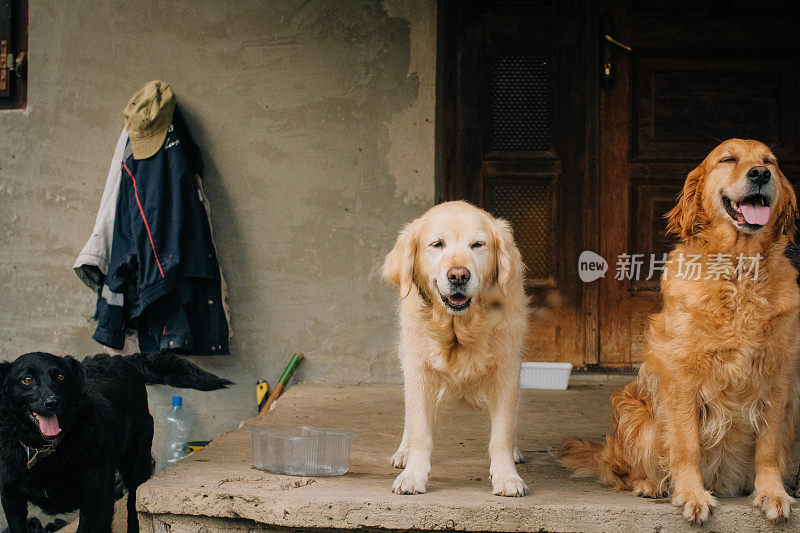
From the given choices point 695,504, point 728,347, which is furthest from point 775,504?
point 728,347

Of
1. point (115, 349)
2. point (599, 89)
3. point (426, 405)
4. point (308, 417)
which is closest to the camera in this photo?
point (426, 405)

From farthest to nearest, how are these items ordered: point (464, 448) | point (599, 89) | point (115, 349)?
1. point (599, 89)
2. point (115, 349)
3. point (464, 448)

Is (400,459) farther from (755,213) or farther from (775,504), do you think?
(755,213)

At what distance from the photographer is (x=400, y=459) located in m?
3.19

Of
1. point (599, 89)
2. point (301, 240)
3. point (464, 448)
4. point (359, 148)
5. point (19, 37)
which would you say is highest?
point (19, 37)

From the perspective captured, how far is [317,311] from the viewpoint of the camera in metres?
5.08

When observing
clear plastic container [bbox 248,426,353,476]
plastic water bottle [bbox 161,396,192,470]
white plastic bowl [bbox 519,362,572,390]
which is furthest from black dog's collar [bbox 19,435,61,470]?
white plastic bowl [bbox 519,362,572,390]

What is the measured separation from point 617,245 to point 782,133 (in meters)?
1.28

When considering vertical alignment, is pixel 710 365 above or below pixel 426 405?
above

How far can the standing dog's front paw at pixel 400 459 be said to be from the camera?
125 inches

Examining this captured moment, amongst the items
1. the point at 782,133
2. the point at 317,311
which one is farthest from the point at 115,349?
the point at 782,133

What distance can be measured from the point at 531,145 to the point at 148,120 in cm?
244

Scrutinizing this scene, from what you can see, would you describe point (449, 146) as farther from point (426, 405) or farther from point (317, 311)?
point (426, 405)

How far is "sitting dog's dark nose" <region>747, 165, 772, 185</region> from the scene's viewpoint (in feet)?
8.38
